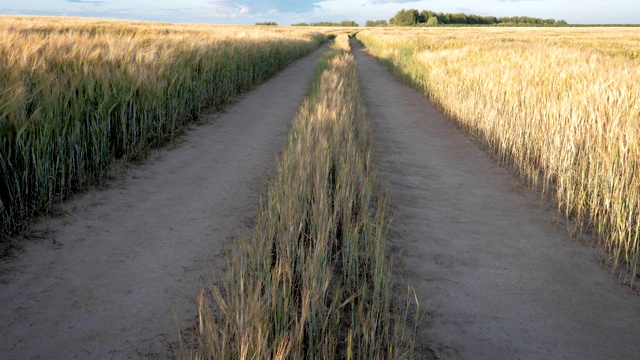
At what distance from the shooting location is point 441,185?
4.56 m

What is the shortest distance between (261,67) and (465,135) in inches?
283

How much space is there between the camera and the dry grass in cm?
171

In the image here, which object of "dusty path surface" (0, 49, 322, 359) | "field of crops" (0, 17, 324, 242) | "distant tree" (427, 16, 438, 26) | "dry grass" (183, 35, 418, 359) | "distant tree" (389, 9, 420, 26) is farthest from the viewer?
"distant tree" (389, 9, 420, 26)

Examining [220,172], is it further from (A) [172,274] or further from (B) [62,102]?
(A) [172,274]

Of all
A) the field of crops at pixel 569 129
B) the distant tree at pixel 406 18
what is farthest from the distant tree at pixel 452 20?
the field of crops at pixel 569 129

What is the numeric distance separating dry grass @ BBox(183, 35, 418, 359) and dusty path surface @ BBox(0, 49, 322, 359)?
241mm

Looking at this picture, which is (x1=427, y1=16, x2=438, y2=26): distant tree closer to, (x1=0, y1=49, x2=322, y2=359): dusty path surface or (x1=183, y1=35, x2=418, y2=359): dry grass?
(x1=0, y1=49, x2=322, y2=359): dusty path surface

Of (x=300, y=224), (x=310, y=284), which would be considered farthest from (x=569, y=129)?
(x=310, y=284)

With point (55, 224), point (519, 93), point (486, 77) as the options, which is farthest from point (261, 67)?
point (55, 224)

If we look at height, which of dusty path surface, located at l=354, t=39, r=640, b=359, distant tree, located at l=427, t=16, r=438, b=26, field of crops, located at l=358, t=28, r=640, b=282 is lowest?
dusty path surface, located at l=354, t=39, r=640, b=359

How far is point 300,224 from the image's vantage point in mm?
2580

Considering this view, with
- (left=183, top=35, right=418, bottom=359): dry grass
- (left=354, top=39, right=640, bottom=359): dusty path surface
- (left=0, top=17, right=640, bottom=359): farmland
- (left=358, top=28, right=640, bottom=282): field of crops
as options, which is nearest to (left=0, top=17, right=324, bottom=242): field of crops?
(left=0, top=17, right=640, bottom=359): farmland

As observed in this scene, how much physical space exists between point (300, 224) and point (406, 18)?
9899 centimetres

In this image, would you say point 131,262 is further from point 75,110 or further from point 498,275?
point 498,275
